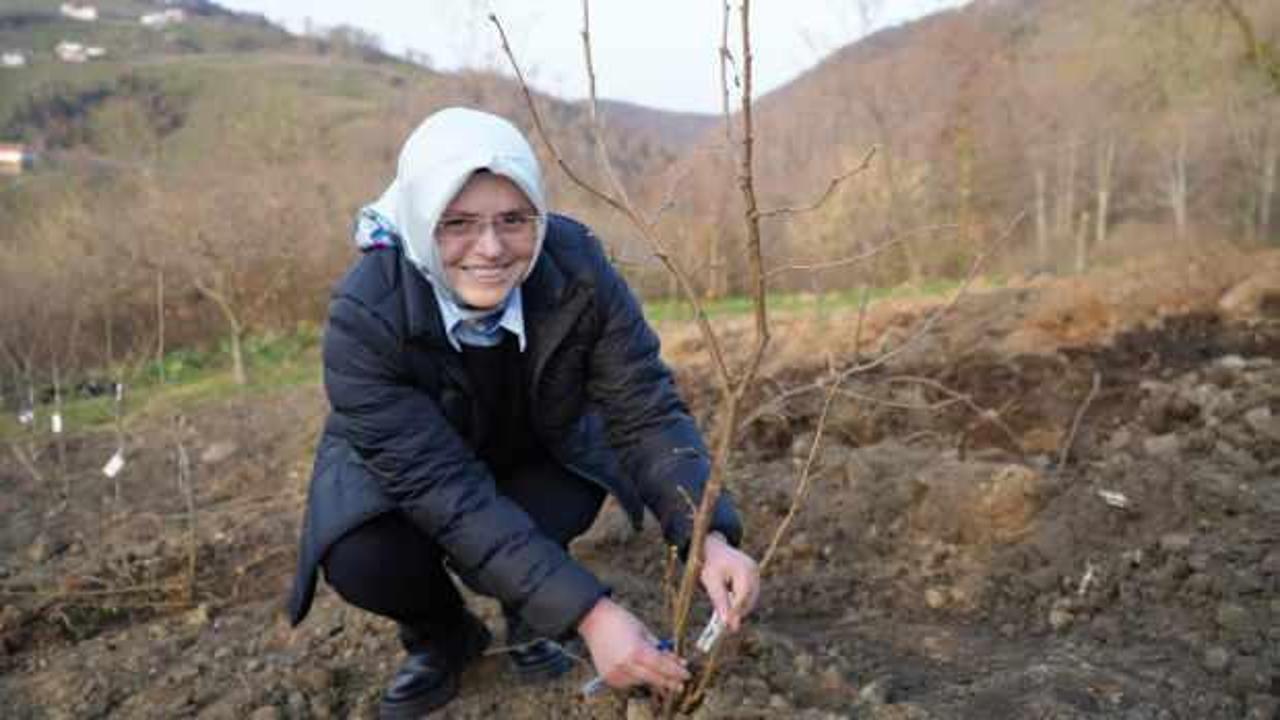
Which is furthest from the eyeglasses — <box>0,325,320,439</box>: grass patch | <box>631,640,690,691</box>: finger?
<box>0,325,320,439</box>: grass patch

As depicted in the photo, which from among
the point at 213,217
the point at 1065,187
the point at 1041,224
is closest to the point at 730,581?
the point at 213,217

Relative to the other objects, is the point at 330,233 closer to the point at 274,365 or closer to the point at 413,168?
the point at 274,365

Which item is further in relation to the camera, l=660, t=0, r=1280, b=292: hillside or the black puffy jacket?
l=660, t=0, r=1280, b=292: hillside

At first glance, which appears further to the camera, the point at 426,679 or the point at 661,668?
the point at 426,679

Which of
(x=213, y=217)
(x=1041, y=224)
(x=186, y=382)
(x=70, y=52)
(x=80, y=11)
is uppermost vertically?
(x=80, y=11)

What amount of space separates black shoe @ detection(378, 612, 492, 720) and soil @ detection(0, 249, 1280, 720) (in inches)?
2.2

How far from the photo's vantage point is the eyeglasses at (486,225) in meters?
1.76

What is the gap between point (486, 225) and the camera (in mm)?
1762

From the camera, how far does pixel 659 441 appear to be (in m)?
1.99

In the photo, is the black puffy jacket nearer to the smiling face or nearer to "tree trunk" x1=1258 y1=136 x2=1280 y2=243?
the smiling face

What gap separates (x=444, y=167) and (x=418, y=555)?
0.86 m

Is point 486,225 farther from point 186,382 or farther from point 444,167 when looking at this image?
point 186,382

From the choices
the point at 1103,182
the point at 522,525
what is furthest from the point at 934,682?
the point at 1103,182

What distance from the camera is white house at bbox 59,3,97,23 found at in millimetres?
42219
